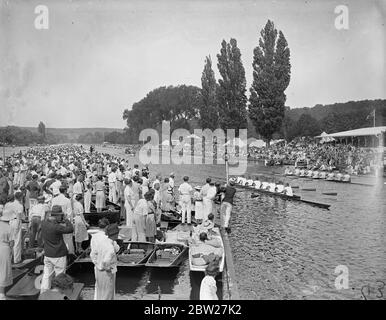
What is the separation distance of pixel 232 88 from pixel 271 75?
9830 mm

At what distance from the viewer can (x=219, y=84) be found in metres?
63.4

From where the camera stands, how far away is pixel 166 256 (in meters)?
13.1

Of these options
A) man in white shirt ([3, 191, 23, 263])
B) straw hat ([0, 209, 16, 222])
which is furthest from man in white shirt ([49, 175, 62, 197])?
straw hat ([0, 209, 16, 222])

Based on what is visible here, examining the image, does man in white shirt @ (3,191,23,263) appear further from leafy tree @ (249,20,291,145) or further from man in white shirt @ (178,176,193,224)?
leafy tree @ (249,20,291,145)

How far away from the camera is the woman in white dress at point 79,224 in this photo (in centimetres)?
1264

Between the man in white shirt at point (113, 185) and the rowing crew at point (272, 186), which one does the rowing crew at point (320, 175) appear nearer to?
the rowing crew at point (272, 186)

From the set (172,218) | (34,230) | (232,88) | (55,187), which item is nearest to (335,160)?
(232,88)

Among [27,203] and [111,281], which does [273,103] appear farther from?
[111,281]

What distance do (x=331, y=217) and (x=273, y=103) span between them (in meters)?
34.1

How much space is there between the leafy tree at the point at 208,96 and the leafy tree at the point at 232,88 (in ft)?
29.7

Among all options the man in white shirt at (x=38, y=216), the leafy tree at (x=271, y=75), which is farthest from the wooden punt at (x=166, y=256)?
the leafy tree at (x=271, y=75)

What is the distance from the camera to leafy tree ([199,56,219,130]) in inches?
2830

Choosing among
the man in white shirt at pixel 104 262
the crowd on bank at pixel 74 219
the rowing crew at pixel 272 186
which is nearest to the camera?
the man in white shirt at pixel 104 262
